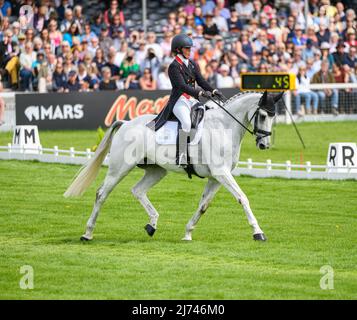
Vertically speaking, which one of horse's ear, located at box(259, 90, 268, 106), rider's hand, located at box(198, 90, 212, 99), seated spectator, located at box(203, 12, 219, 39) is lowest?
seated spectator, located at box(203, 12, 219, 39)

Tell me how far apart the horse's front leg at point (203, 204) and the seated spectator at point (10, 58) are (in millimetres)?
15943

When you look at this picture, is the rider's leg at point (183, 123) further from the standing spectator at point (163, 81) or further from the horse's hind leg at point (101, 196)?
the standing spectator at point (163, 81)

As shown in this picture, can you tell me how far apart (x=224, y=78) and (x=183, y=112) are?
55.4ft

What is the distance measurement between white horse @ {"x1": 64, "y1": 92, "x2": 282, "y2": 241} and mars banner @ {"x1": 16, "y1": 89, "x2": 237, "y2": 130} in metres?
14.3

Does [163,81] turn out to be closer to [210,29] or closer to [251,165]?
[210,29]

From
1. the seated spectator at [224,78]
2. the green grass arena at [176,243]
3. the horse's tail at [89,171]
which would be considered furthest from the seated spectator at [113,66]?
the horse's tail at [89,171]

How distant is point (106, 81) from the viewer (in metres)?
30.5

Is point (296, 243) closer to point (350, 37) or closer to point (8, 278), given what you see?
point (8, 278)

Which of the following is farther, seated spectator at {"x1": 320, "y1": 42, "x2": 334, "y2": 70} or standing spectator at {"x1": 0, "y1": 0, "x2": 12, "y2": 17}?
seated spectator at {"x1": 320, "y1": 42, "x2": 334, "y2": 70}

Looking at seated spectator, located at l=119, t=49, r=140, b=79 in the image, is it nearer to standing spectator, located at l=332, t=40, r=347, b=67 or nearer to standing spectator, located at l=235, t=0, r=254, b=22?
standing spectator, located at l=235, t=0, r=254, b=22

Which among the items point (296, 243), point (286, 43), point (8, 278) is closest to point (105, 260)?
point (8, 278)

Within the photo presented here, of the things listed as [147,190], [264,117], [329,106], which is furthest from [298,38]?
[264,117]

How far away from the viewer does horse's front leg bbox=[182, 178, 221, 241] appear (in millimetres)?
14844

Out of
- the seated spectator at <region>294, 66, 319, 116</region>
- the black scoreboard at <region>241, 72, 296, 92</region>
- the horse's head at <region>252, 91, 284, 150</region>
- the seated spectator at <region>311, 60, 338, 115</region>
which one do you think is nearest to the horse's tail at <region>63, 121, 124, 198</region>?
the horse's head at <region>252, 91, 284, 150</region>
